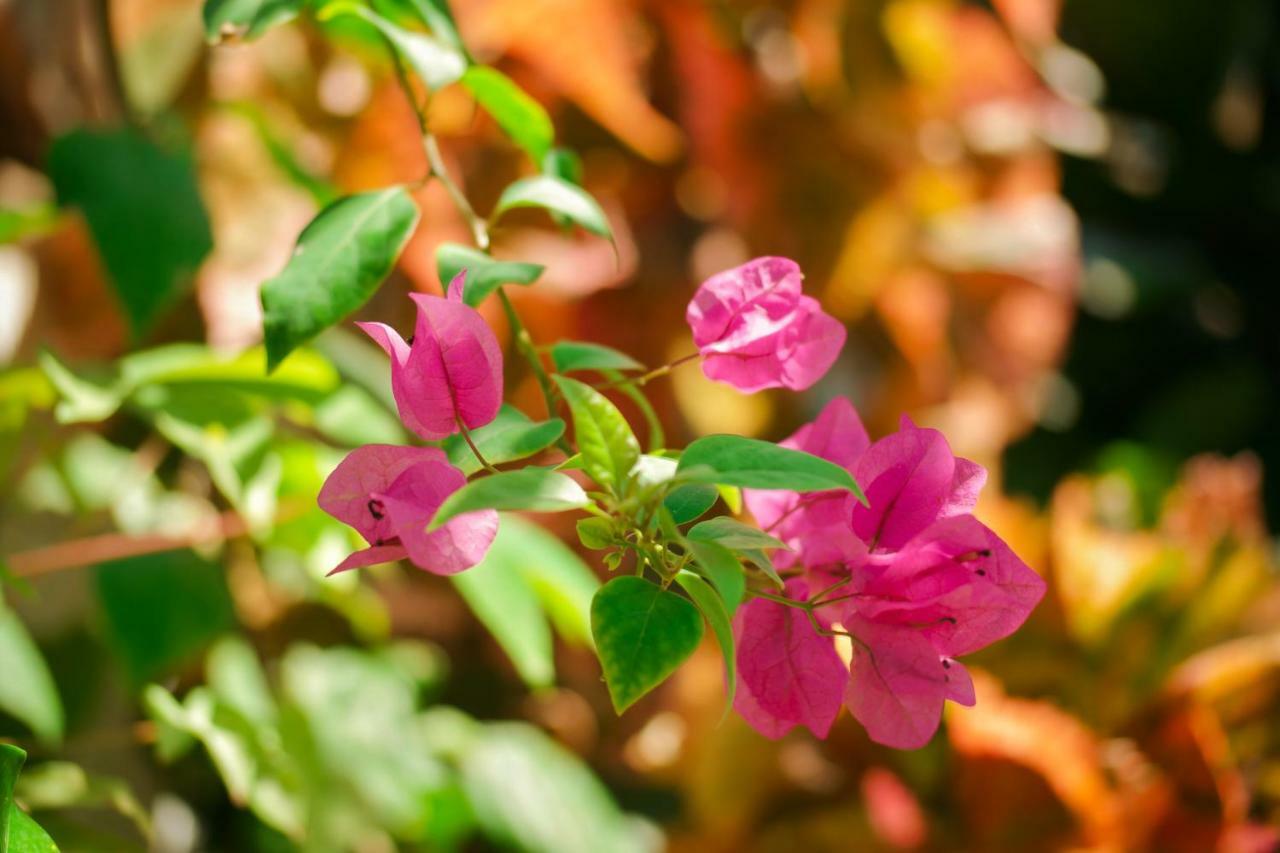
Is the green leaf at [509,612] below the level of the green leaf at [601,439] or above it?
below

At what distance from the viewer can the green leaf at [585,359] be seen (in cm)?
32

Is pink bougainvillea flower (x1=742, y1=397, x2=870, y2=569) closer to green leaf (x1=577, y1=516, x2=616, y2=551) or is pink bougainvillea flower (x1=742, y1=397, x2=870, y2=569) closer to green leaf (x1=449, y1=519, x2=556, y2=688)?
green leaf (x1=577, y1=516, x2=616, y2=551)

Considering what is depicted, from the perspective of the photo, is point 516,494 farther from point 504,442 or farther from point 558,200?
point 558,200

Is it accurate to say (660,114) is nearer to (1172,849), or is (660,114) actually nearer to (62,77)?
(62,77)

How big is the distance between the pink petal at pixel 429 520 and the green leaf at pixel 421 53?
160 mm

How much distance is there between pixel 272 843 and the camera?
718 mm

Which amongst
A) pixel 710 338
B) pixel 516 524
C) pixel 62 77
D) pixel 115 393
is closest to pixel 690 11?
pixel 62 77

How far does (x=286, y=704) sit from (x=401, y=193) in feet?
1.23

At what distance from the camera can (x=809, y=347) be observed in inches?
12.2

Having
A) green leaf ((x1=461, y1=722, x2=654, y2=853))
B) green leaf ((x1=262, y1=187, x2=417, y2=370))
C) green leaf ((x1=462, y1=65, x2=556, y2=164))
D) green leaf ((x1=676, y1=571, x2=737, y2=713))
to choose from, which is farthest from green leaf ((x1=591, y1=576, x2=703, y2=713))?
green leaf ((x1=461, y1=722, x2=654, y2=853))

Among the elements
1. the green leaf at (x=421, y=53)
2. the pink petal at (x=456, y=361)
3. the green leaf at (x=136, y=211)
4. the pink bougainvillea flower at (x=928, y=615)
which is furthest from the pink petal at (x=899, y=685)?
the green leaf at (x=136, y=211)

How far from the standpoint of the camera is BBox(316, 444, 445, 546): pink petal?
25 centimetres

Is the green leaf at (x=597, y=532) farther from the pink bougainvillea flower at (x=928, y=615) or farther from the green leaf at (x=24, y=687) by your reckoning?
the green leaf at (x=24, y=687)

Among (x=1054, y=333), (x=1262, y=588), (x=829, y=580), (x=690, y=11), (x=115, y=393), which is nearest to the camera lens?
(x=829, y=580)
